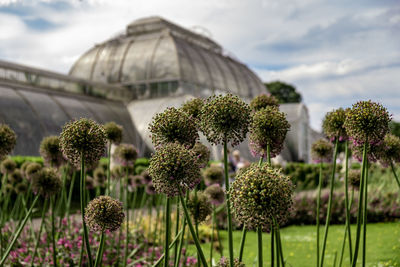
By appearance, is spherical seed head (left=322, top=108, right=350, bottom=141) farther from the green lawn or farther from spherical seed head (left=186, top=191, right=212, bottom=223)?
the green lawn

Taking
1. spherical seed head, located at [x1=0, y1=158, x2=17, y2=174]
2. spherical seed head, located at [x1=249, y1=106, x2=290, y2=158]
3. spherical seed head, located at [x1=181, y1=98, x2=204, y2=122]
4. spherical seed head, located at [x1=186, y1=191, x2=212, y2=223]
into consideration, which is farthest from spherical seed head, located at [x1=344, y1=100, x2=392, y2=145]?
spherical seed head, located at [x1=0, y1=158, x2=17, y2=174]

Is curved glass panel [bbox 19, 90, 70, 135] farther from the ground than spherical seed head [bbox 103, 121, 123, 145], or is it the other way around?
curved glass panel [bbox 19, 90, 70, 135]

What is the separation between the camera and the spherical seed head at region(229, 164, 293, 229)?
6.58 ft

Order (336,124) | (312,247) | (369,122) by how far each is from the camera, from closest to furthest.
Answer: (369,122) < (336,124) < (312,247)

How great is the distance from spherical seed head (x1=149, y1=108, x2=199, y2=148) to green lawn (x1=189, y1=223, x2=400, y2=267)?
3.75 m

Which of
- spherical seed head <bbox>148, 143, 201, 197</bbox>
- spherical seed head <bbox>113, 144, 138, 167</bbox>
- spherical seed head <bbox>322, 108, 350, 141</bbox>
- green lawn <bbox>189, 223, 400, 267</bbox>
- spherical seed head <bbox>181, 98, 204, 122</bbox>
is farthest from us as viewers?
green lawn <bbox>189, 223, 400, 267</bbox>

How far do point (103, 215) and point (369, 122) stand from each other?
1.79 metres

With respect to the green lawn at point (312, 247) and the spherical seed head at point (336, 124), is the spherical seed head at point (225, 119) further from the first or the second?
the green lawn at point (312, 247)

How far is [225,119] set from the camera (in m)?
2.31

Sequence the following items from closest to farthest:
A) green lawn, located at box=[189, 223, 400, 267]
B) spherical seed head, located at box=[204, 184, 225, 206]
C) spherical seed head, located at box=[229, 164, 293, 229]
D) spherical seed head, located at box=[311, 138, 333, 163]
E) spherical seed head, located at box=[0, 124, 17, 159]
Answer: spherical seed head, located at box=[229, 164, 293, 229]
spherical seed head, located at box=[0, 124, 17, 159]
spherical seed head, located at box=[311, 138, 333, 163]
spherical seed head, located at box=[204, 184, 225, 206]
green lawn, located at box=[189, 223, 400, 267]

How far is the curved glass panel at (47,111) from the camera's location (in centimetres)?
2339

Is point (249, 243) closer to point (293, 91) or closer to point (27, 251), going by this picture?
point (27, 251)

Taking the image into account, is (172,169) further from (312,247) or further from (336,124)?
(312,247)

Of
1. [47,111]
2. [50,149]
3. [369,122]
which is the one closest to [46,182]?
[50,149]
